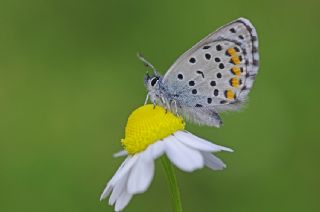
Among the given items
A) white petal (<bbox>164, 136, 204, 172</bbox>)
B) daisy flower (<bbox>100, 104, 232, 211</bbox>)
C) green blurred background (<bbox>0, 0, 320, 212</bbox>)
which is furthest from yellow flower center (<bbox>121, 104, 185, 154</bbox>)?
green blurred background (<bbox>0, 0, 320, 212</bbox>)

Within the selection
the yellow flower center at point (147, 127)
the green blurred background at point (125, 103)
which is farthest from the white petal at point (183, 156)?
the green blurred background at point (125, 103)

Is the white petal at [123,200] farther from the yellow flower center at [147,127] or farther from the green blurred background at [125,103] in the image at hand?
the green blurred background at [125,103]

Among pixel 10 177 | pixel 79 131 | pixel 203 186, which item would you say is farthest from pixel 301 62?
pixel 10 177

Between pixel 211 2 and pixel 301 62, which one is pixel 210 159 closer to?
pixel 301 62

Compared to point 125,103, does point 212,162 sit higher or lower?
lower

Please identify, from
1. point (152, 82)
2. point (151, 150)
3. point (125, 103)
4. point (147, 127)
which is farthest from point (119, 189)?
point (125, 103)

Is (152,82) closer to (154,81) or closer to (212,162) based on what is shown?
(154,81)
